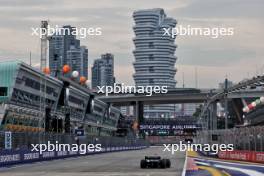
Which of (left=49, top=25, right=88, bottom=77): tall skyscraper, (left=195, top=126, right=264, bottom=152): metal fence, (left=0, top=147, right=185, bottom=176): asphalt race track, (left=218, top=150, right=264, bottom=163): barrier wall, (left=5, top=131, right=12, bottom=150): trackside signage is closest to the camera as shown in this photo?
(left=0, top=147, right=185, bottom=176): asphalt race track

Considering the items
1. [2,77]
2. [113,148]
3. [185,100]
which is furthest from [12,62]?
[185,100]

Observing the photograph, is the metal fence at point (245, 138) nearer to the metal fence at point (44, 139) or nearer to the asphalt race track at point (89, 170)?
the asphalt race track at point (89, 170)

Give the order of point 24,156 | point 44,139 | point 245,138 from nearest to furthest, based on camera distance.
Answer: point 24,156
point 245,138
point 44,139

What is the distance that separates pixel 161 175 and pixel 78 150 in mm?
46778

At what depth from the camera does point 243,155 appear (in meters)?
58.3

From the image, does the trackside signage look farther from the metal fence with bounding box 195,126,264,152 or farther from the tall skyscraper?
the tall skyscraper

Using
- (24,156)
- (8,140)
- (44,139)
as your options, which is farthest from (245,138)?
(8,140)

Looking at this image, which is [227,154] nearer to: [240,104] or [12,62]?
[12,62]

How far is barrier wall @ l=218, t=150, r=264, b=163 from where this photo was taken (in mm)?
51078

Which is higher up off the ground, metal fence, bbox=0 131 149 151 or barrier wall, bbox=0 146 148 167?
metal fence, bbox=0 131 149 151

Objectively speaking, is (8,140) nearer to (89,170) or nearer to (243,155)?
(89,170)

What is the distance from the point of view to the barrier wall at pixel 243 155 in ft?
168

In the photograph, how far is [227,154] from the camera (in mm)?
64375

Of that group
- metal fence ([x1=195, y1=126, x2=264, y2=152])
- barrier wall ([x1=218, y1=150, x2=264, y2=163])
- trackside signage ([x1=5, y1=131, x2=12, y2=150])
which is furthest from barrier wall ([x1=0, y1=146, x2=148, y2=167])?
metal fence ([x1=195, y1=126, x2=264, y2=152])
